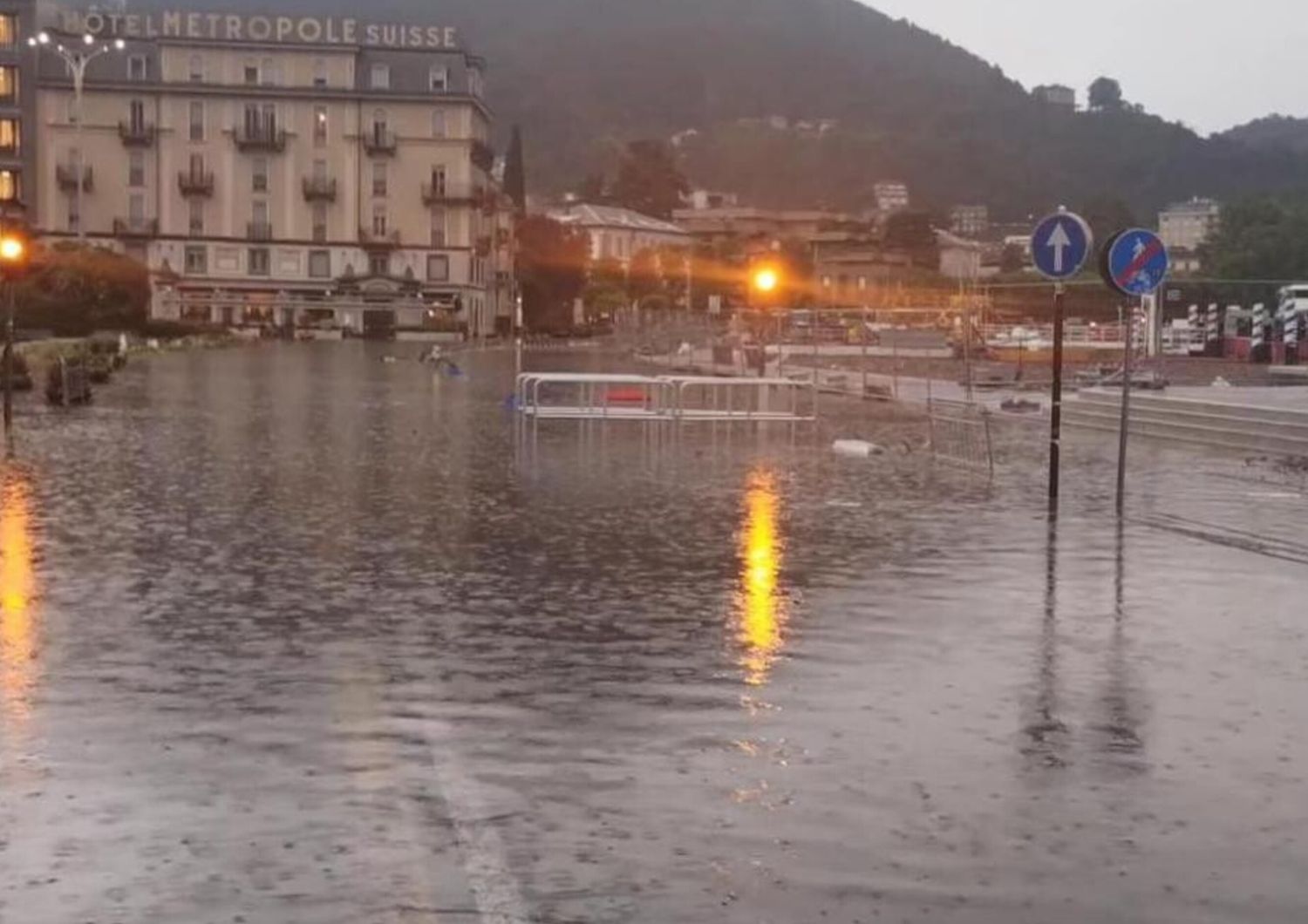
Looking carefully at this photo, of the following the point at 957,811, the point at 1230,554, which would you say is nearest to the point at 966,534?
the point at 1230,554

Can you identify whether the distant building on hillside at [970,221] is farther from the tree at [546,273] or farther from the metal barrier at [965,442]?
the metal barrier at [965,442]

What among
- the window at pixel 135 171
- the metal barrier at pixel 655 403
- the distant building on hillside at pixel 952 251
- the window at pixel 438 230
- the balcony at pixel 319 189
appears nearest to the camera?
the metal barrier at pixel 655 403

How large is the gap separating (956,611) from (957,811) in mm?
4835

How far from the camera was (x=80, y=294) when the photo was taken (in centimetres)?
6869

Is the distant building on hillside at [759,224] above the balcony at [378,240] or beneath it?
above

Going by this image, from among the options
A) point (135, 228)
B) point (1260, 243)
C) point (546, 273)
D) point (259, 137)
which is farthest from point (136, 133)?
point (1260, 243)

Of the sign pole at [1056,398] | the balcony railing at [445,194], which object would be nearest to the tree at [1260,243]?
the balcony railing at [445,194]

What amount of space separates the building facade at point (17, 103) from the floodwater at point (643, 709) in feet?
289

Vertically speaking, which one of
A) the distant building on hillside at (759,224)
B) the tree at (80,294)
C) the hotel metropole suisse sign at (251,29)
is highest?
the hotel metropole suisse sign at (251,29)

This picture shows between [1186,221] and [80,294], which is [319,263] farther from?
[1186,221]

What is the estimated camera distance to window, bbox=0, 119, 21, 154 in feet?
328

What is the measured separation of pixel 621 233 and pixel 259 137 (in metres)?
83.7

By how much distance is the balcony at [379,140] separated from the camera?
103 m

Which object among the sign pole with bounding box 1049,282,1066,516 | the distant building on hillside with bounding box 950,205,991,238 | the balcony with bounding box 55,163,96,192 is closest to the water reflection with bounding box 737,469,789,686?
the sign pole with bounding box 1049,282,1066,516
